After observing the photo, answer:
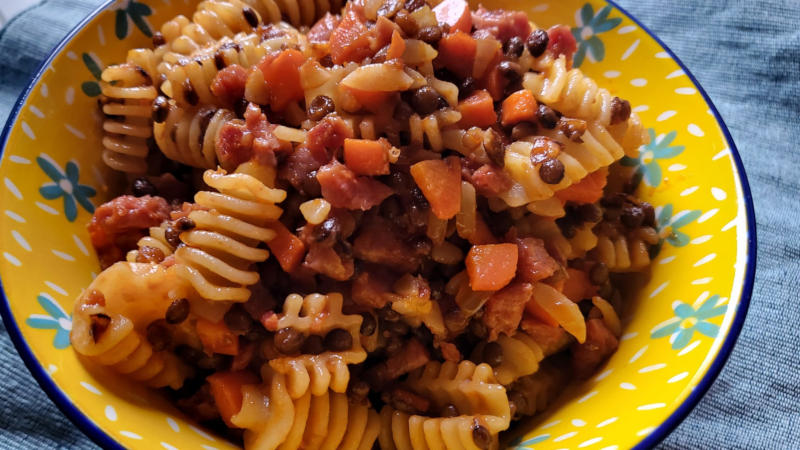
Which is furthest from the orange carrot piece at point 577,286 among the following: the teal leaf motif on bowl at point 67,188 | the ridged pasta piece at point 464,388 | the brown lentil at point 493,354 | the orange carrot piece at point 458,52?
the teal leaf motif on bowl at point 67,188

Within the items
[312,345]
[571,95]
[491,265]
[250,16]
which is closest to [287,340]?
[312,345]

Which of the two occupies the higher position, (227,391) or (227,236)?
(227,236)

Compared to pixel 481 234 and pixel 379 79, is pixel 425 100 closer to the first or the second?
pixel 379 79

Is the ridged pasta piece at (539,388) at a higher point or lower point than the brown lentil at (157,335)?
lower

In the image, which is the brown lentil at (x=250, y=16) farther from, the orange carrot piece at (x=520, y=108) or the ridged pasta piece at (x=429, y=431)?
the ridged pasta piece at (x=429, y=431)

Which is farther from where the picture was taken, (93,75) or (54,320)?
(93,75)

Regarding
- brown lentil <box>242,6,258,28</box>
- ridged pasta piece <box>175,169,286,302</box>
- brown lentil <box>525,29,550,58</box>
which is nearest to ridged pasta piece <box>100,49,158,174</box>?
brown lentil <box>242,6,258,28</box>

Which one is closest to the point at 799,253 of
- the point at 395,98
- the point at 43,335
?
the point at 395,98

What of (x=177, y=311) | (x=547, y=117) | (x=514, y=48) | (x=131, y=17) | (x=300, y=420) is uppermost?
(x=131, y=17)
